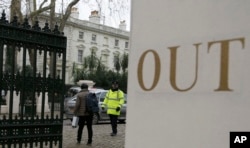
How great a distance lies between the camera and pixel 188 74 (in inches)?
43.9

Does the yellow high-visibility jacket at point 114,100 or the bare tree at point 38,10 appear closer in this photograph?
the yellow high-visibility jacket at point 114,100

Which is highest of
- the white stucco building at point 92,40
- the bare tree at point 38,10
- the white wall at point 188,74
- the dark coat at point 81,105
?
the white stucco building at point 92,40

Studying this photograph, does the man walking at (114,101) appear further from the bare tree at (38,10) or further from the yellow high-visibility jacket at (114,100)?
the bare tree at (38,10)

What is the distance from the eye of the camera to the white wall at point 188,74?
3.32ft

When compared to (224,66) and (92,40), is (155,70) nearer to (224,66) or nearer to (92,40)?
(224,66)

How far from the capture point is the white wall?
1.01 meters

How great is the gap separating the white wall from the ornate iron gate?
3751mm

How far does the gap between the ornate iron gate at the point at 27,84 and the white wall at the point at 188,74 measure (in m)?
3.75

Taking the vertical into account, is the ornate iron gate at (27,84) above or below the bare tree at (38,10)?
below

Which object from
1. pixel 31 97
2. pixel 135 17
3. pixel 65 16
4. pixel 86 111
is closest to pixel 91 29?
pixel 65 16

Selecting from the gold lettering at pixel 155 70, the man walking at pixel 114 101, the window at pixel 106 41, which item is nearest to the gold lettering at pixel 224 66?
the gold lettering at pixel 155 70

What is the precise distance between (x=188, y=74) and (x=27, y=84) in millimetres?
4112

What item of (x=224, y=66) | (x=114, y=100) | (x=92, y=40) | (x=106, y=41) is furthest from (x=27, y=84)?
(x=106, y=41)

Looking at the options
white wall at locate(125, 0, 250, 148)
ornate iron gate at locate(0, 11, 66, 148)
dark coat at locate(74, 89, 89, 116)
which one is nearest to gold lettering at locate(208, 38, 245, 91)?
white wall at locate(125, 0, 250, 148)
